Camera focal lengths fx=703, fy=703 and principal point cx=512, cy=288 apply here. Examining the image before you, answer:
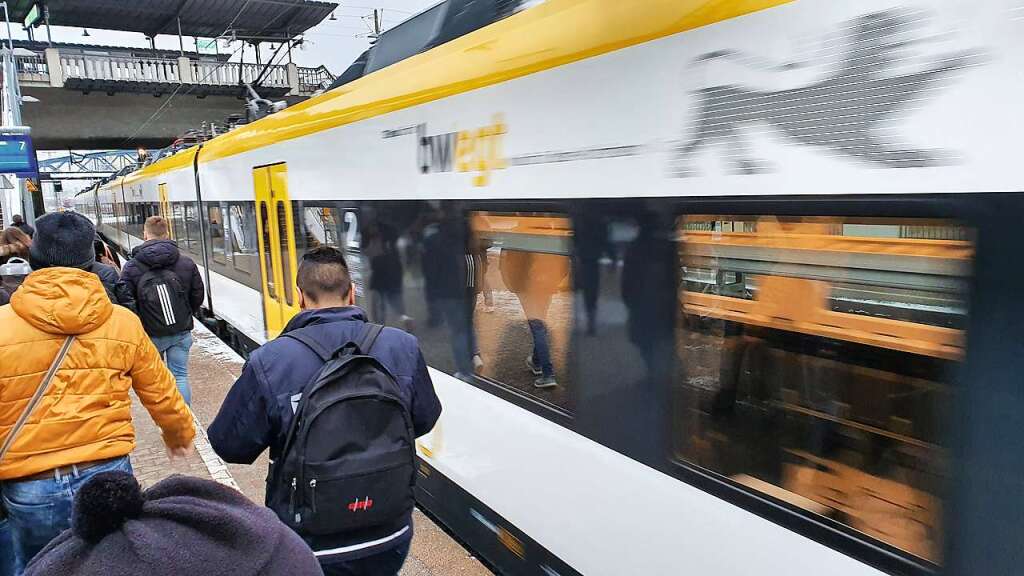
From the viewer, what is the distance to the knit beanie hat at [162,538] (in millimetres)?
867

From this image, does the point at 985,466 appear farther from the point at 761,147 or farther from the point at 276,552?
the point at 276,552

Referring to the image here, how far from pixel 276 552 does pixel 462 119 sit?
2539 millimetres

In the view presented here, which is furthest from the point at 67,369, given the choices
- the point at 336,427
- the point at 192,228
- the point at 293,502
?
the point at 192,228

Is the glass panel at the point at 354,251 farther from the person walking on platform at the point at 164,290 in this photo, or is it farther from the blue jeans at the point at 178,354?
the blue jeans at the point at 178,354

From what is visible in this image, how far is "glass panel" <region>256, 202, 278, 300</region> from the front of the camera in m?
6.54

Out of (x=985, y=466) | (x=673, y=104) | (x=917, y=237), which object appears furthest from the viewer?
(x=673, y=104)

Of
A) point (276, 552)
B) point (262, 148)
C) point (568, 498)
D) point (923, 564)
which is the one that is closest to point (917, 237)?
point (923, 564)

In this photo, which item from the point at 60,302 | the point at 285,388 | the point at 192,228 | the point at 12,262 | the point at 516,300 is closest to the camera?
the point at 285,388

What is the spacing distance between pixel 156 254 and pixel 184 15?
109 feet

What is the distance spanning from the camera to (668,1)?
2.16 m

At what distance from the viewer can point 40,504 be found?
256 cm

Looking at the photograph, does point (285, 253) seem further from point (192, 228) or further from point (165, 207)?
point (165, 207)

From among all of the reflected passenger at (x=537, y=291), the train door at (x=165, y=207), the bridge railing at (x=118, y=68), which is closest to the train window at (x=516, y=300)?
the reflected passenger at (x=537, y=291)

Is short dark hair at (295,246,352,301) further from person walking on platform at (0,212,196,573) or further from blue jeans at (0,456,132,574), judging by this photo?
blue jeans at (0,456,132,574)
